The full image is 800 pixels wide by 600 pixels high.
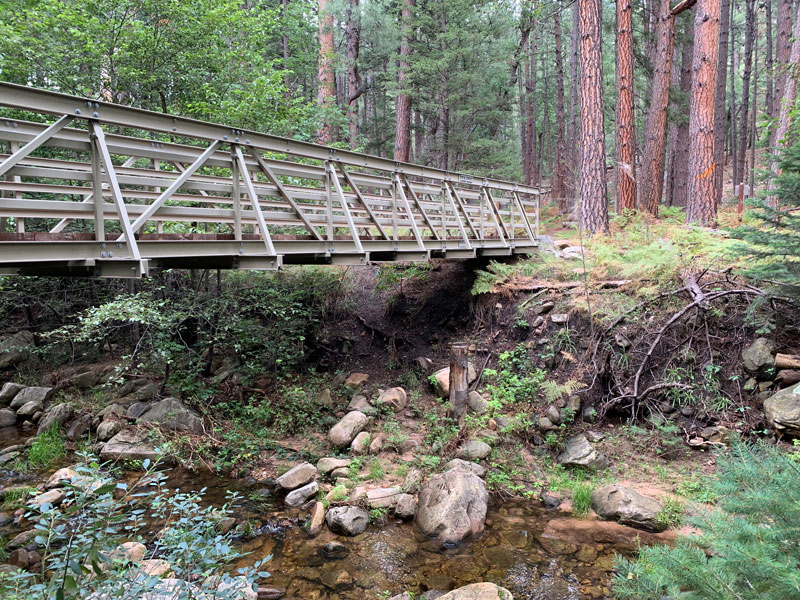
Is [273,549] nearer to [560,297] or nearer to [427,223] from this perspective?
[427,223]

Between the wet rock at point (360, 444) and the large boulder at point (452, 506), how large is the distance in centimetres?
163

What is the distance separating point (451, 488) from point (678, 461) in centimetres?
338

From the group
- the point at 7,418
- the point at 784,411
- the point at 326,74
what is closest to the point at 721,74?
the point at 326,74

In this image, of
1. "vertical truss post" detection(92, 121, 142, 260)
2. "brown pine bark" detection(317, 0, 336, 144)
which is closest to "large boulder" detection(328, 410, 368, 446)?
"vertical truss post" detection(92, 121, 142, 260)

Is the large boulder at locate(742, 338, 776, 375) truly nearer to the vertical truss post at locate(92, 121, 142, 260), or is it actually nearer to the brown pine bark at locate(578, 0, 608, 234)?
the brown pine bark at locate(578, 0, 608, 234)

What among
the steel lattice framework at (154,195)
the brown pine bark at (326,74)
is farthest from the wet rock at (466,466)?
the brown pine bark at (326,74)

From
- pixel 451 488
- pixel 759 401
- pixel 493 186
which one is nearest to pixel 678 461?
pixel 759 401

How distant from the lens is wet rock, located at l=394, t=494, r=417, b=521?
245 inches

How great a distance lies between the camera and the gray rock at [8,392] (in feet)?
33.2

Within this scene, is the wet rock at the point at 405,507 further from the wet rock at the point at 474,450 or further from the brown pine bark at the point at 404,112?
the brown pine bark at the point at 404,112

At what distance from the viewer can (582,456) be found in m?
7.04

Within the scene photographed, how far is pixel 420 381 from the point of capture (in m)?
10.3

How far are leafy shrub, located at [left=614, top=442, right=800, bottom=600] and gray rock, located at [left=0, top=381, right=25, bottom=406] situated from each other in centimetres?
1230

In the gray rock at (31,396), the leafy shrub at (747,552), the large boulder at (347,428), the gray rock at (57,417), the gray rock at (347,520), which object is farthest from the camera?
the gray rock at (31,396)
